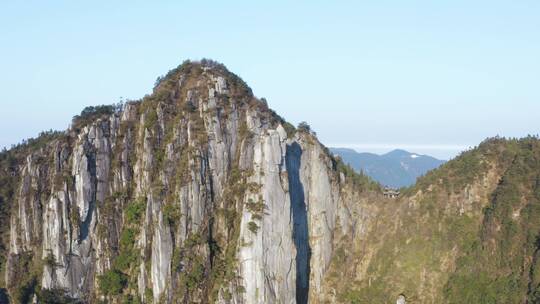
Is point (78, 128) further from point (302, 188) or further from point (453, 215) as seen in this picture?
point (453, 215)

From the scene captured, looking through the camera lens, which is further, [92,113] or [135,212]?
[92,113]

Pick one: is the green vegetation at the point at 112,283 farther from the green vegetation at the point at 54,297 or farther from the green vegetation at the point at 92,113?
the green vegetation at the point at 92,113

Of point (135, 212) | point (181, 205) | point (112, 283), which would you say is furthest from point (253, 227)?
point (112, 283)

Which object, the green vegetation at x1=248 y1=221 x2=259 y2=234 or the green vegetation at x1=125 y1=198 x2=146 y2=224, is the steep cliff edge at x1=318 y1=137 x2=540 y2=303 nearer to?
the green vegetation at x1=248 y1=221 x2=259 y2=234

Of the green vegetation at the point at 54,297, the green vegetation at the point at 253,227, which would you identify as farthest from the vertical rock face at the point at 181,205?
the green vegetation at the point at 54,297

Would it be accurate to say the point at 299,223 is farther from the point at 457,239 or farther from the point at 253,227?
the point at 457,239

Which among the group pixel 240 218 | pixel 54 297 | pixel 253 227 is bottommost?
pixel 54 297
